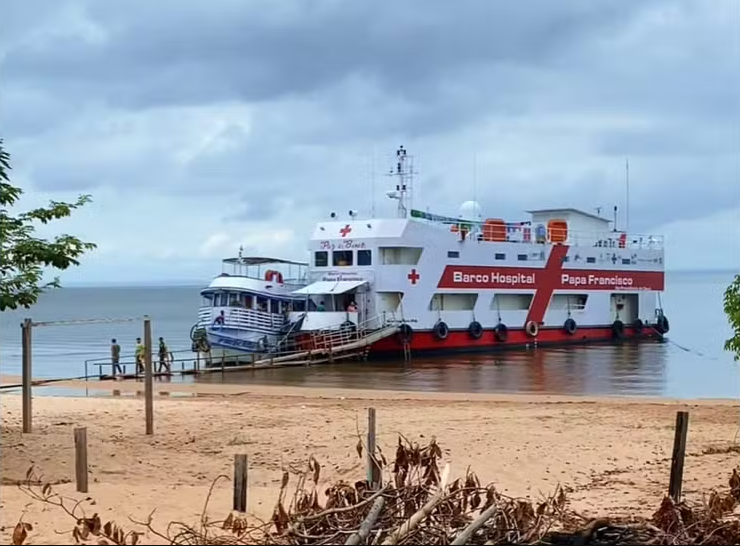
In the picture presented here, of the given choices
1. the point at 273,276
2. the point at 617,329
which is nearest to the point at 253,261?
the point at 273,276

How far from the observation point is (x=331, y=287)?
37062 mm

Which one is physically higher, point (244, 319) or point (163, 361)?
point (244, 319)

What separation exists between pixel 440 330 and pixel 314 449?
87.9ft

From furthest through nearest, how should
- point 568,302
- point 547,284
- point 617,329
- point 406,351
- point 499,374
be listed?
point 617,329
point 568,302
point 547,284
point 406,351
point 499,374

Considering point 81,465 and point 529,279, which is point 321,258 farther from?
point 81,465

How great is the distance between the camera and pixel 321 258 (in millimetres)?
39531

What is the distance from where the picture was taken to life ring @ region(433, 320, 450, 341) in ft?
128

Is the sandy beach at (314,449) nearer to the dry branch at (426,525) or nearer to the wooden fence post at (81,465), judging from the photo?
the wooden fence post at (81,465)

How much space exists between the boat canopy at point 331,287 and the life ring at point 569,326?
38.8 feet

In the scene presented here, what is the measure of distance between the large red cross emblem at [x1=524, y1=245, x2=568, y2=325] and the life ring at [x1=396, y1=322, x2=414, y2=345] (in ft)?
24.5

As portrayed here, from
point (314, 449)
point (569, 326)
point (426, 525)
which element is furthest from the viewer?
point (569, 326)

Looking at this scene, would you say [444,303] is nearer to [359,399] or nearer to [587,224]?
[587,224]

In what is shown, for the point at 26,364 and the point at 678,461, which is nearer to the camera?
the point at 678,461

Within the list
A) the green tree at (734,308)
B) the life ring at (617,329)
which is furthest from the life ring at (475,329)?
the green tree at (734,308)
